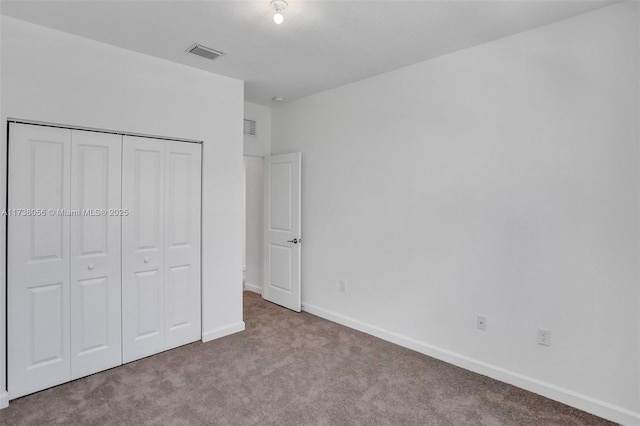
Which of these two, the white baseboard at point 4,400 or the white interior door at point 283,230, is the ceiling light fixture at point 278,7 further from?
the white baseboard at point 4,400

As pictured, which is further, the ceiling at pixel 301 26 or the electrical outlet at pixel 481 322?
the electrical outlet at pixel 481 322

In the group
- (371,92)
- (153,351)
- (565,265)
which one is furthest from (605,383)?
(153,351)

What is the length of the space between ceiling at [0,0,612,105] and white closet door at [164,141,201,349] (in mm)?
923

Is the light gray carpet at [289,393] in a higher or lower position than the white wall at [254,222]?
lower

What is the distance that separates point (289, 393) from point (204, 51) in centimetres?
288

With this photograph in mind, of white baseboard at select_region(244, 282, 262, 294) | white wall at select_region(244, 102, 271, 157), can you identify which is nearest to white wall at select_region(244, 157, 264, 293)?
white baseboard at select_region(244, 282, 262, 294)

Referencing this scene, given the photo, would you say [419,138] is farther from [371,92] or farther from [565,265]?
[565,265]

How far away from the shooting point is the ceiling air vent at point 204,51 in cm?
293

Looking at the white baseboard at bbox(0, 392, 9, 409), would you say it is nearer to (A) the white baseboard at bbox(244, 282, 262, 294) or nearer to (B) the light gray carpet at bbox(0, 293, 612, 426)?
(B) the light gray carpet at bbox(0, 293, 612, 426)

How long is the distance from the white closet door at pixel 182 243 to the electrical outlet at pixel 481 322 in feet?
8.70

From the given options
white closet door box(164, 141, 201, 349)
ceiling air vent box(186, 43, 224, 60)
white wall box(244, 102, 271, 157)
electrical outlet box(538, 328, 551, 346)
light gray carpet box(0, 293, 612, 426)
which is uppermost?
ceiling air vent box(186, 43, 224, 60)

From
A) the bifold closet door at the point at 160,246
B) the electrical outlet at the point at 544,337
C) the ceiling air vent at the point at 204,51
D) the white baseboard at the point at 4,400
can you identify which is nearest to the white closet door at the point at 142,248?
the bifold closet door at the point at 160,246

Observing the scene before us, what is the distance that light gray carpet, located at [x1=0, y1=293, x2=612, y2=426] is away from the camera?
2314mm

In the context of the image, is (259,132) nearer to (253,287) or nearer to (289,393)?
(253,287)
